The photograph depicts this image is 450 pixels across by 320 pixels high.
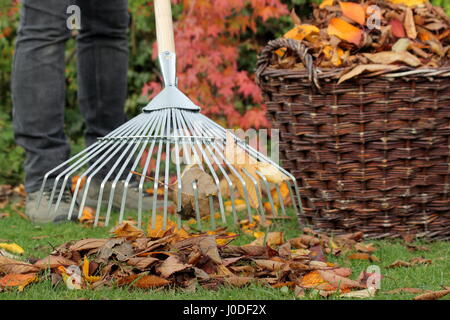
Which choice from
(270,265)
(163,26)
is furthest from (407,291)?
(163,26)

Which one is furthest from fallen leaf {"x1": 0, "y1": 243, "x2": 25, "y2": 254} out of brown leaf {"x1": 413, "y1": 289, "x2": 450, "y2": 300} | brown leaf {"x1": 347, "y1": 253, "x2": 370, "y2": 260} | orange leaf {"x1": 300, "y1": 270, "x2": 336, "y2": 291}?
brown leaf {"x1": 413, "y1": 289, "x2": 450, "y2": 300}

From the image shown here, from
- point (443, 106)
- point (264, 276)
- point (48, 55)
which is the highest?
point (48, 55)

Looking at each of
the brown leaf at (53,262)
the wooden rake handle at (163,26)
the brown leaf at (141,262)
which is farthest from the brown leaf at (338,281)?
the wooden rake handle at (163,26)

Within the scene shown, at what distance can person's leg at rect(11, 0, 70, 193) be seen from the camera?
2.79 metres

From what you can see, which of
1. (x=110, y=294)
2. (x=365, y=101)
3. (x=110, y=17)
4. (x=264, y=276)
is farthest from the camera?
(x=110, y=17)

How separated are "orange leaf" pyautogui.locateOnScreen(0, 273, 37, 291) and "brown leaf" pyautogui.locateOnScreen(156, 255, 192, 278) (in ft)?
1.14

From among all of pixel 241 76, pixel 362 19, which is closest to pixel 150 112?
pixel 362 19

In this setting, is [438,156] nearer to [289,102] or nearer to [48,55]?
[289,102]

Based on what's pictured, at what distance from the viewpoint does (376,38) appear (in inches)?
101

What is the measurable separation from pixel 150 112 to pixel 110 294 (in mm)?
606

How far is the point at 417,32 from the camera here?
2643mm

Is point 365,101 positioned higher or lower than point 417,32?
lower

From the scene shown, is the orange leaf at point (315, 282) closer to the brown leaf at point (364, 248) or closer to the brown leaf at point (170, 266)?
the brown leaf at point (170, 266)

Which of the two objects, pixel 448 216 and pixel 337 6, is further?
pixel 337 6
